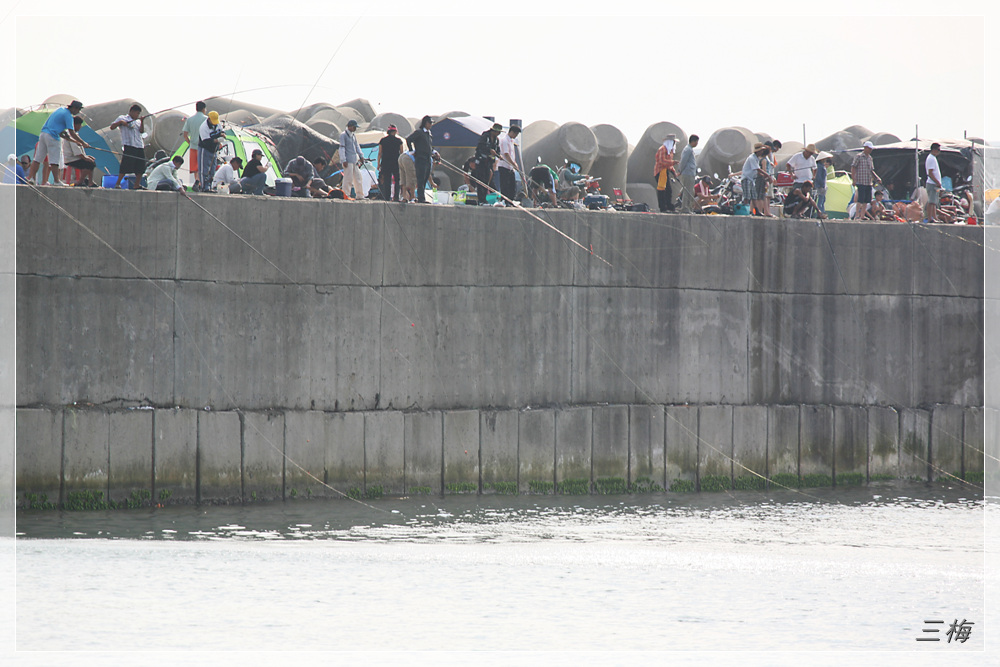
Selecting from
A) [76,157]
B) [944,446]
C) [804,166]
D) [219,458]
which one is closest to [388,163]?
[76,157]

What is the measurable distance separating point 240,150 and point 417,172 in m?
3.59

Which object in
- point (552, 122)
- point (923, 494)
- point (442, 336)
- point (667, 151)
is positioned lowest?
point (923, 494)

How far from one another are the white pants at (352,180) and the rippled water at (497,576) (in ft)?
14.6

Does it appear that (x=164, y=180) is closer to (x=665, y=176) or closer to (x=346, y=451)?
(x=346, y=451)

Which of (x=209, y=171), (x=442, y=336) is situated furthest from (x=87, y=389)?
(x=442, y=336)

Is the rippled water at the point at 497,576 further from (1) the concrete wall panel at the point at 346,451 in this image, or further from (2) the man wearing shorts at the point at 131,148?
(2) the man wearing shorts at the point at 131,148

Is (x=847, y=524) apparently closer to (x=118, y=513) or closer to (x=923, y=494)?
(x=923, y=494)

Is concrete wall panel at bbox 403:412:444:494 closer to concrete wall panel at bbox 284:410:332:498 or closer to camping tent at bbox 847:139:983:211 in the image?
concrete wall panel at bbox 284:410:332:498

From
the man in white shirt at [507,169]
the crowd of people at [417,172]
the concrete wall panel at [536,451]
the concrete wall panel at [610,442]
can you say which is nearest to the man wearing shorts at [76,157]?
the crowd of people at [417,172]

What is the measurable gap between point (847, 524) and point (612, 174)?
41.9 feet

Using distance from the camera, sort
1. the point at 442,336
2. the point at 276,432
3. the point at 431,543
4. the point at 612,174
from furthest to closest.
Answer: the point at 612,174
the point at 442,336
the point at 276,432
the point at 431,543

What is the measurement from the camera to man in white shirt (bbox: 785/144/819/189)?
17.0m

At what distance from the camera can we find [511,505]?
1354cm

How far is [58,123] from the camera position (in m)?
13.5
